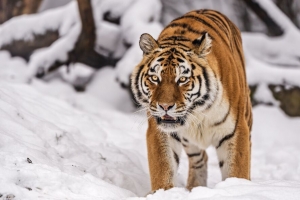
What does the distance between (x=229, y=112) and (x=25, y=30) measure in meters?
5.74

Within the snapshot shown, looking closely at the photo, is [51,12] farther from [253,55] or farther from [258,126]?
[258,126]

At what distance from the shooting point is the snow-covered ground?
8.51 ft

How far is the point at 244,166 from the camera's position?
10.9 feet

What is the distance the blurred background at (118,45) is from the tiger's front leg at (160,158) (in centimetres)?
318

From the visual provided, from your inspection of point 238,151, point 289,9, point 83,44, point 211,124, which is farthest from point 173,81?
point 289,9

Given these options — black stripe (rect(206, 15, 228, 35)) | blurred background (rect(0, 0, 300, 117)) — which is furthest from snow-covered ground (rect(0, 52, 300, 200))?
black stripe (rect(206, 15, 228, 35))

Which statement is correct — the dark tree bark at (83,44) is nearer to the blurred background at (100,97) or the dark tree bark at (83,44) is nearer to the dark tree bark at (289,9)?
the blurred background at (100,97)

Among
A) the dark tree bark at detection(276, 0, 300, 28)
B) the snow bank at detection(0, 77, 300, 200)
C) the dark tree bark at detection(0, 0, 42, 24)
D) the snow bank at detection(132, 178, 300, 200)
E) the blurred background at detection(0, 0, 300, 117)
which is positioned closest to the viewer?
the snow bank at detection(132, 178, 300, 200)

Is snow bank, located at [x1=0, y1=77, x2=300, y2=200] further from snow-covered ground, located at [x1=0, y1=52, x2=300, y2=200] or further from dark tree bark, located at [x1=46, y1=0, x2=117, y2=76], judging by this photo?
dark tree bark, located at [x1=46, y1=0, x2=117, y2=76]

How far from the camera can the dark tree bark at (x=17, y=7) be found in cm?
939

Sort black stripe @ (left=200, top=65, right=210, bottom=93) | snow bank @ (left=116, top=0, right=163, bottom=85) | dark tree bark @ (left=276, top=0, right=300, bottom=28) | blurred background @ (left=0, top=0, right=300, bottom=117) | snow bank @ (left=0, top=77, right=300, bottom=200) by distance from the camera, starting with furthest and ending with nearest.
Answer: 1. dark tree bark @ (left=276, top=0, right=300, bottom=28)
2. snow bank @ (left=116, top=0, right=163, bottom=85)
3. blurred background @ (left=0, top=0, right=300, bottom=117)
4. black stripe @ (left=200, top=65, right=210, bottom=93)
5. snow bank @ (left=0, top=77, right=300, bottom=200)

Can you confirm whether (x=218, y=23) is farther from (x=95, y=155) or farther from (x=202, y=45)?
(x=95, y=155)

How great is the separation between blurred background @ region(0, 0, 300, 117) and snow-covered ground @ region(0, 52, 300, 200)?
120 millimetres

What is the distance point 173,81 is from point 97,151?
4.44 ft
